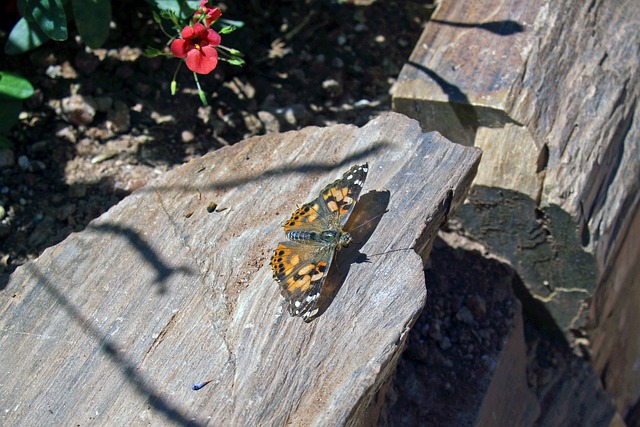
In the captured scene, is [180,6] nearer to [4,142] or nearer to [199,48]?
[199,48]

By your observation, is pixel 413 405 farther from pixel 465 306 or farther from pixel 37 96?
pixel 37 96

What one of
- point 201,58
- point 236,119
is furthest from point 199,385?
point 236,119

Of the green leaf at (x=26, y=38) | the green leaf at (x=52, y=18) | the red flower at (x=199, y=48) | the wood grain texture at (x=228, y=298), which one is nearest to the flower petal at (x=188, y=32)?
the red flower at (x=199, y=48)

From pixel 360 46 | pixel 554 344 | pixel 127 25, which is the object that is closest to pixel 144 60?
pixel 127 25

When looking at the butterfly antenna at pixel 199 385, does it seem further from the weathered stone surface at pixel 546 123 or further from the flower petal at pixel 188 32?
the weathered stone surface at pixel 546 123

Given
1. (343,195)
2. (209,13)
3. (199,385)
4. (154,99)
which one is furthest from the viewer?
(154,99)

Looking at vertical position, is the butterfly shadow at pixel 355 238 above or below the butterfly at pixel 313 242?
below
